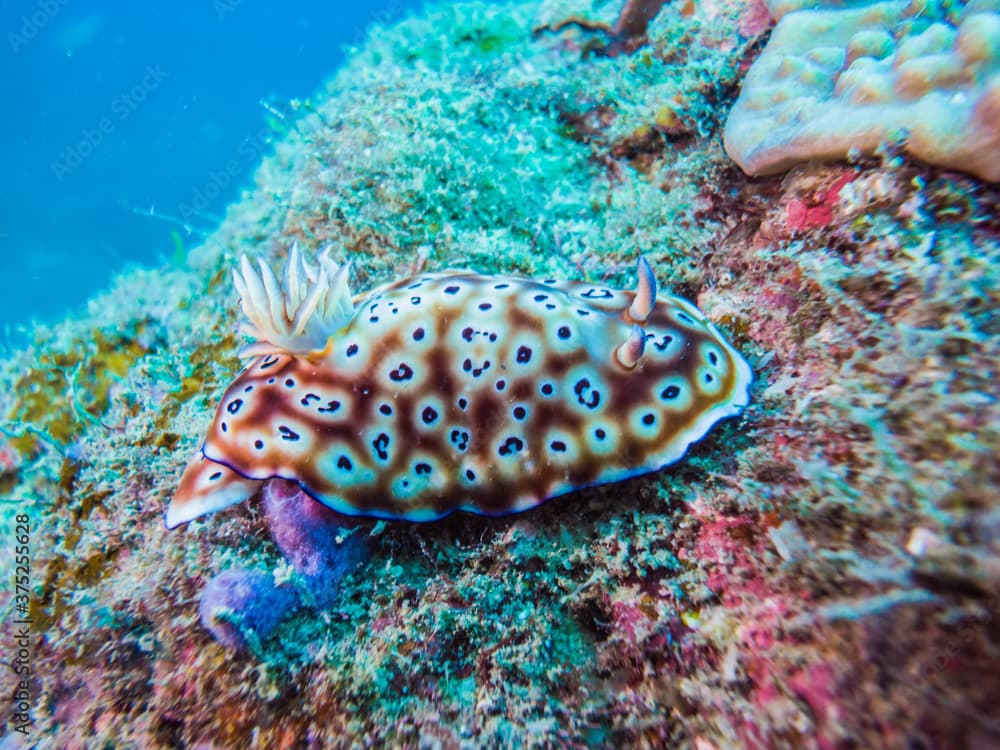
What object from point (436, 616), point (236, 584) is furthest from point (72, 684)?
point (436, 616)

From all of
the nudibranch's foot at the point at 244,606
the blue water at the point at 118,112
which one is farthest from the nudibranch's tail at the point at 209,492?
the blue water at the point at 118,112

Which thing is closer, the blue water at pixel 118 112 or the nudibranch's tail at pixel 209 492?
the nudibranch's tail at pixel 209 492

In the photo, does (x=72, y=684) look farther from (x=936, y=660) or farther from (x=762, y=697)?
(x=936, y=660)

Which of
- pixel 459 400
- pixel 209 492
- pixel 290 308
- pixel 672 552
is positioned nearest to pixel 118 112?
pixel 290 308

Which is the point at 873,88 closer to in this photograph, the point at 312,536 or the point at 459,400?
the point at 459,400

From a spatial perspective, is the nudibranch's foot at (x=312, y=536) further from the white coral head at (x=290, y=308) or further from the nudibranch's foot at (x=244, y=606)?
the white coral head at (x=290, y=308)

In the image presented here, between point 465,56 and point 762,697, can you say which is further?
point 465,56

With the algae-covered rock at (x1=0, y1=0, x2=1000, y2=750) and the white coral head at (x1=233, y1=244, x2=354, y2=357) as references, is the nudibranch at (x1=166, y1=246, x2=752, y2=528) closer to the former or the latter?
the white coral head at (x1=233, y1=244, x2=354, y2=357)
